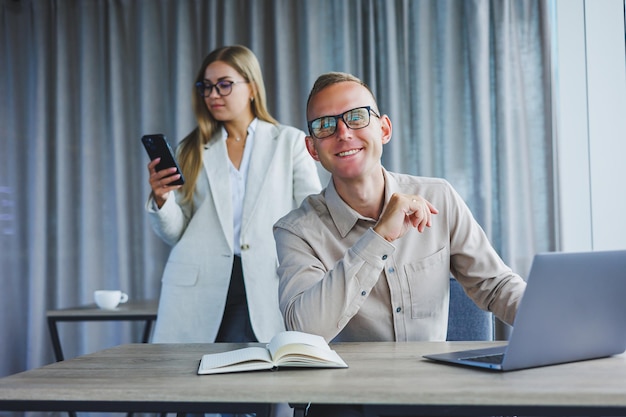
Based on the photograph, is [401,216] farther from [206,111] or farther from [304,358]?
[206,111]

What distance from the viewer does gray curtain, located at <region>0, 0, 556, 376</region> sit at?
3.67 meters

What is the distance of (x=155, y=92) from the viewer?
13.3 feet

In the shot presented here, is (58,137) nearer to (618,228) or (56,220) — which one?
(56,220)

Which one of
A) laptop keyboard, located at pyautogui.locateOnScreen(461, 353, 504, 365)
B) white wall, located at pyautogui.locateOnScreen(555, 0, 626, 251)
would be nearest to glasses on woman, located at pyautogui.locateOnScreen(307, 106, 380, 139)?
laptop keyboard, located at pyautogui.locateOnScreen(461, 353, 504, 365)

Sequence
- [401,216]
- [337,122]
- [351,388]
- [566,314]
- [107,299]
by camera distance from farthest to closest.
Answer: [107,299] → [337,122] → [401,216] → [566,314] → [351,388]

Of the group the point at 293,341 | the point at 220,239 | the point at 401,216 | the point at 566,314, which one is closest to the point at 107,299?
the point at 220,239

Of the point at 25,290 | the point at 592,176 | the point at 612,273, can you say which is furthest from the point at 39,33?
the point at 612,273

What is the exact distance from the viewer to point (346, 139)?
1.65m

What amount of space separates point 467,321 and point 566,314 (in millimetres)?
746

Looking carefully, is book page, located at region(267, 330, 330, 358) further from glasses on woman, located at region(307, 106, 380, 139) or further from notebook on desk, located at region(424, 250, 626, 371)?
glasses on woman, located at region(307, 106, 380, 139)

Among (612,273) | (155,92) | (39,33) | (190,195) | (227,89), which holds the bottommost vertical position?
(612,273)

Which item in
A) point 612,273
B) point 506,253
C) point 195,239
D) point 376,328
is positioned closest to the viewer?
point 612,273

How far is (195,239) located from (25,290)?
205cm

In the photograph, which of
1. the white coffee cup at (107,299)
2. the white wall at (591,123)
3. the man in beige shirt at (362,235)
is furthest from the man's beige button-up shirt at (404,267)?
the white wall at (591,123)
